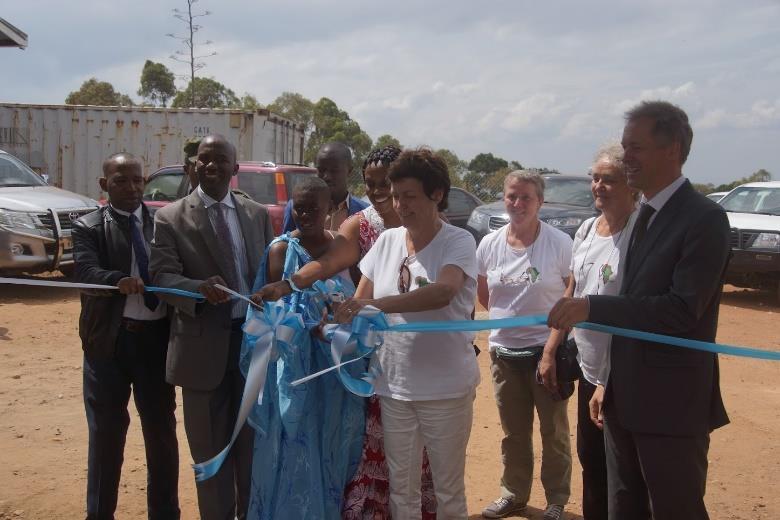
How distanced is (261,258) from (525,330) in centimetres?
154

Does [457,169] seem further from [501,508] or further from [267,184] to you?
[501,508]

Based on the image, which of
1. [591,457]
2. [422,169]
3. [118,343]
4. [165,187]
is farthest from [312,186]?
[165,187]

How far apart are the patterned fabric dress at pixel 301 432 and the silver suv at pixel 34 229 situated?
7300 mm

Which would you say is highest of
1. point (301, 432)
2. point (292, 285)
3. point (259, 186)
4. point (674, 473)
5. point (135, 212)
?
point (259, 186)

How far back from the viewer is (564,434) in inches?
162

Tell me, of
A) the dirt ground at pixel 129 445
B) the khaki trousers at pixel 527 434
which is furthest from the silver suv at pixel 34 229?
the khaki trousers at pixel 527 434

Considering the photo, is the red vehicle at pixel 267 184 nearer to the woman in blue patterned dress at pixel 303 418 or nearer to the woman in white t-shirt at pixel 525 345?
the woman in white t-shirt at pixel 525 345

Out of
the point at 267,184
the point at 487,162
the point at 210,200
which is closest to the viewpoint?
the point at 210,200

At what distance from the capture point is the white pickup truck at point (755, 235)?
436 inches

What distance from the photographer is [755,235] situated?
11.2 meters

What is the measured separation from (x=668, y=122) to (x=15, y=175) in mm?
10766

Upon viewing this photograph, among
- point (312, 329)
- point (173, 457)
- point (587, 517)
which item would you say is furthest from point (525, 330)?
point (173, 457)

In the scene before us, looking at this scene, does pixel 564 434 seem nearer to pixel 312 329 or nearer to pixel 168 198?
pixel 312 329

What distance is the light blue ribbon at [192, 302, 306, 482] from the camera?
10.4 feet
